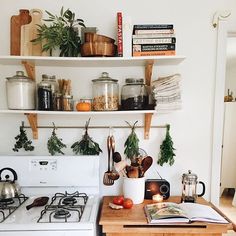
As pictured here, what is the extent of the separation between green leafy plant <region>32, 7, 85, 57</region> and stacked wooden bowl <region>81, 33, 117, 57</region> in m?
0.09

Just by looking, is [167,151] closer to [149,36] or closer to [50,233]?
[149,36]

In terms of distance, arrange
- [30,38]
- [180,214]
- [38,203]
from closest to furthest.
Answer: [180,214] → [38,203] → [30,38]

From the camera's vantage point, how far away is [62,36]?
151 centimetres

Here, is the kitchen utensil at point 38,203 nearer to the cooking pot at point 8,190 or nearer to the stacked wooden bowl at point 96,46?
the cooking pot at point 8,190

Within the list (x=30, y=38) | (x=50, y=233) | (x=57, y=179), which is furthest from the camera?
(x=57, y=179)

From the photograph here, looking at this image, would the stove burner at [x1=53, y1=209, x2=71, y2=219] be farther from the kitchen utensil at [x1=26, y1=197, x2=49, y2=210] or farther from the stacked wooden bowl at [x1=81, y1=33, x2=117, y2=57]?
the stacked wooden bowl at [x1=81, y1=33, x2=117, y2=57]

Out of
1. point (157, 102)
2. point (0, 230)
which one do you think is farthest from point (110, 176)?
point (0, 230)

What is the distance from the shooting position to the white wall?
1.69 m

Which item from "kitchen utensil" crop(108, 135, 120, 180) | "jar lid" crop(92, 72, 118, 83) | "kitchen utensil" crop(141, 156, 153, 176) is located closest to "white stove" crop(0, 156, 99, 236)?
"kitchen utensil" crop(108, 135, 120, 180)

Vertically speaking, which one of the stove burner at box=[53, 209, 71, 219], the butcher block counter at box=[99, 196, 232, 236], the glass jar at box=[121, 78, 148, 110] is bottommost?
the butcher block counter at box=[99, 196, 232, 236]

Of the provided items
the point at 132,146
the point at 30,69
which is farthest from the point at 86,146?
the point at 30,69

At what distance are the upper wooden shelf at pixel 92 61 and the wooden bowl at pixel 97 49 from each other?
1.5 inches

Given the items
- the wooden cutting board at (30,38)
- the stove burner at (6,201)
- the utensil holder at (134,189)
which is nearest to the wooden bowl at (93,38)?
the wooden cutting board at (30,38)

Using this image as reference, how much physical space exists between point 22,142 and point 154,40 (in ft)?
3.92
